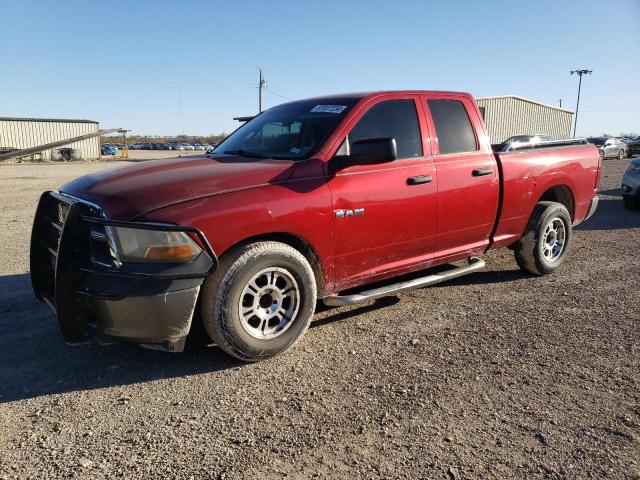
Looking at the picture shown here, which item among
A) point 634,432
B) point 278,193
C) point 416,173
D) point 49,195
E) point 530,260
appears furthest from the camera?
point 530,260

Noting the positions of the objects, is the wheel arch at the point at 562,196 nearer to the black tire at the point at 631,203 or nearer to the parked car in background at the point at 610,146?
the black tire at the point at 631,203

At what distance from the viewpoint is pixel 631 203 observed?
34.7 feet

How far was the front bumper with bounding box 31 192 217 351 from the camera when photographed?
3016 mm

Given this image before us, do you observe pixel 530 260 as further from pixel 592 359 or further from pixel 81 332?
pixel 81 332

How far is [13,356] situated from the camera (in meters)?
3.59

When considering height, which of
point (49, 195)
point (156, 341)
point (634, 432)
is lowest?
point (634, 432)

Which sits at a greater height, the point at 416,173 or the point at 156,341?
the point at 416,173

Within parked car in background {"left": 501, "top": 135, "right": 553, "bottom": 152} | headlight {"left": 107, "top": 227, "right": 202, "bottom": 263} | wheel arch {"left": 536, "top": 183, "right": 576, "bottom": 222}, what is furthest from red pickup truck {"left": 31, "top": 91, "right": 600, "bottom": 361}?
wheel arch {"left": 536, "top": 183, "right": 576, "bottom": 222}

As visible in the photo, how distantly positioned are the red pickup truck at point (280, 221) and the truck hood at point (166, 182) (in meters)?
0.01

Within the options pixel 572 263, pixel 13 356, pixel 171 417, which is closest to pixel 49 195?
pixel 13 356

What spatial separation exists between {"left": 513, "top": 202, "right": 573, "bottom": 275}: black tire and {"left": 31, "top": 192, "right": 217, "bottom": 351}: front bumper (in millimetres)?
3727

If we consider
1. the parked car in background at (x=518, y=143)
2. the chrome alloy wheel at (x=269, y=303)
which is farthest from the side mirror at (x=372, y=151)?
the parked car in background at (x=518, y=143)

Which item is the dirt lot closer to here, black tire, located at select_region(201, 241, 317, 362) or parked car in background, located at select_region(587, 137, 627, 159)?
black tire, located at select_region(201, 241, 317, 362)

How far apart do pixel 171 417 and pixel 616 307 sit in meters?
4.01
